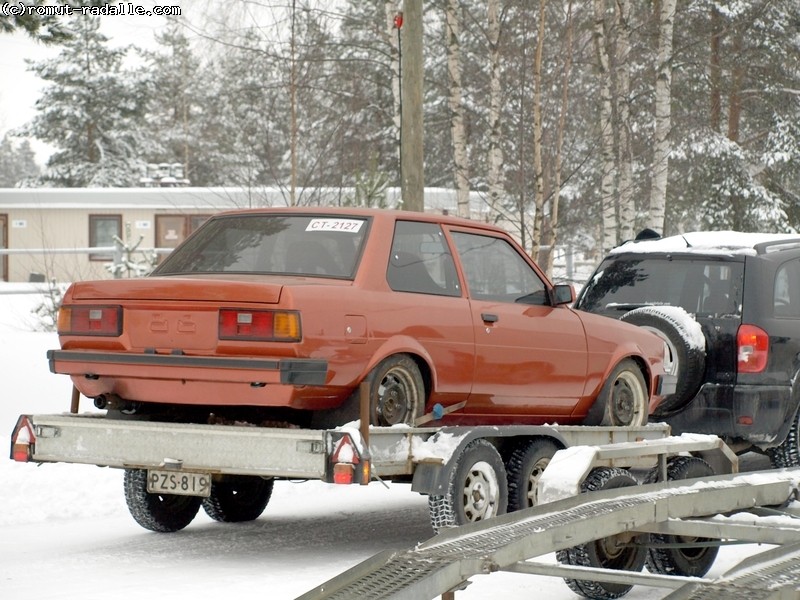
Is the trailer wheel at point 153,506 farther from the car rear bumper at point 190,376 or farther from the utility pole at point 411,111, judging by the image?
the utility pole at point 411,111

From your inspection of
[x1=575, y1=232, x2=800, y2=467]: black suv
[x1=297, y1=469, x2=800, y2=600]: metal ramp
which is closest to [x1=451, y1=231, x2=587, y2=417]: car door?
[x1=575, y1=232, x2=800, y2=467]: black suv

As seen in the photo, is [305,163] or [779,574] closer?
[779,574]

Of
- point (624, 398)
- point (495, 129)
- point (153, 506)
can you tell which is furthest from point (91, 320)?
point (495, 129)

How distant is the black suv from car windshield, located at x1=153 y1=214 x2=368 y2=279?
9.18 ft

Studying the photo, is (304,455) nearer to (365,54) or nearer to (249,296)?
(249,296)

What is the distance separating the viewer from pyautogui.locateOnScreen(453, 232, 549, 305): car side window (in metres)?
8.20

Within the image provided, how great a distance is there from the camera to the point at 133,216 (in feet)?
120

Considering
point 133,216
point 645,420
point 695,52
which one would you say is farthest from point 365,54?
point 645,420

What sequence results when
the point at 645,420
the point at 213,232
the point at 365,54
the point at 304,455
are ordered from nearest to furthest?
the point at 304,455 < the point at 213,232 < the point at 645,420 < the point at 365,54

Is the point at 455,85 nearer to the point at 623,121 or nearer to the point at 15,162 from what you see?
the point at 623,121

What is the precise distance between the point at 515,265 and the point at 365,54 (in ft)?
127

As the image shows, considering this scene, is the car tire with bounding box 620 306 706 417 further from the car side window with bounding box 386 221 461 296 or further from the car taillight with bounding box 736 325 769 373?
the car side window with bounding box 386 221 461 296

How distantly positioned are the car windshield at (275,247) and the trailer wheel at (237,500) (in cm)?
176

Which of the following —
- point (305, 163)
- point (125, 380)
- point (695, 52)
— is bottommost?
point (125, 380)
